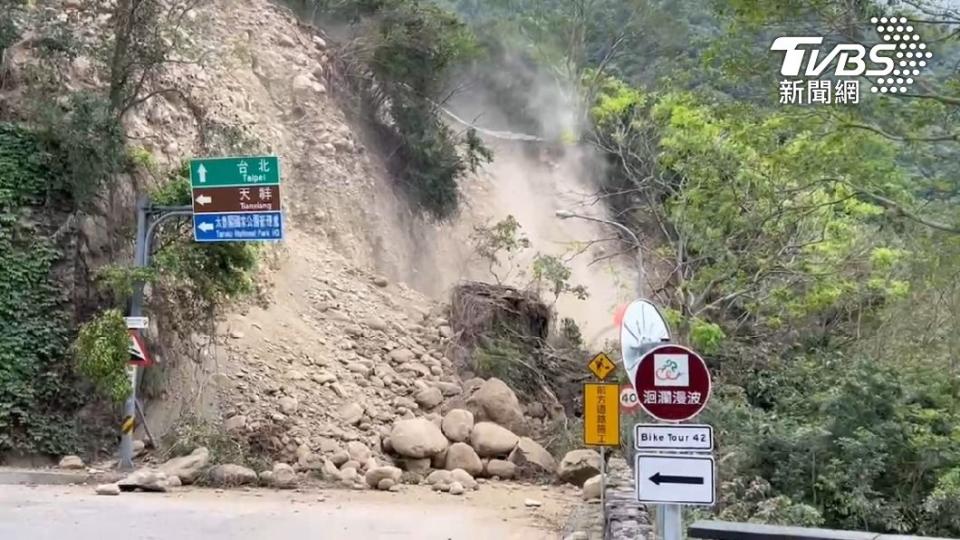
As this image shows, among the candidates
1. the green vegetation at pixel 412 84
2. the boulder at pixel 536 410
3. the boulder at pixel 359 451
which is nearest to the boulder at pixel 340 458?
the boulder at pixel 359 451

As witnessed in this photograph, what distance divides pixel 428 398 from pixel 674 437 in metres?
13.7

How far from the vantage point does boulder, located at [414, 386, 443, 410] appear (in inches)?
730

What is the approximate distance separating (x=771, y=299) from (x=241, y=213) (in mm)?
9427

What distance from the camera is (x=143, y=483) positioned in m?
13.1

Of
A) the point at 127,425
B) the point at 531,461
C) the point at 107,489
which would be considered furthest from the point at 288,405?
the point at 107,489

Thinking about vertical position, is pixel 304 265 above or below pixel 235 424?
above

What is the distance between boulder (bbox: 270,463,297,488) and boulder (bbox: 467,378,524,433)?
4.33 m

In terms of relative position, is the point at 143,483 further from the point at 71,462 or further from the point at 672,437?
the point at 672,437

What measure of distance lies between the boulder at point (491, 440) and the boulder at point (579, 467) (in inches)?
45.0

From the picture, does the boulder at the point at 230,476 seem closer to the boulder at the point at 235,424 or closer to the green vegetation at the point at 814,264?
the boulder at the point at 235,424

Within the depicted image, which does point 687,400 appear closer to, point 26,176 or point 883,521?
point 883,521

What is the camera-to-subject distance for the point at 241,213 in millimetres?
15008

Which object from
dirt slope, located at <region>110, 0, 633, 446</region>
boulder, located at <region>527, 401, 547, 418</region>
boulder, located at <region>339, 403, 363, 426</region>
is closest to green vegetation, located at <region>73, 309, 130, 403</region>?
dirt slope, located at <region>110, 0, 633, 446</region>

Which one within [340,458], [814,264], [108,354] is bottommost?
[340,458]
